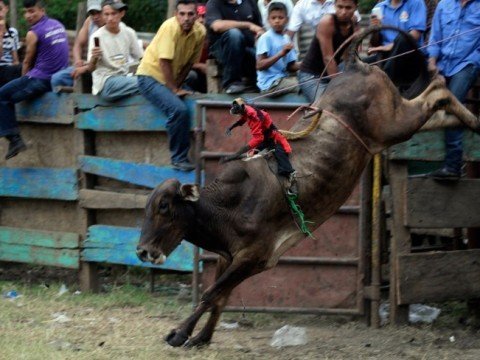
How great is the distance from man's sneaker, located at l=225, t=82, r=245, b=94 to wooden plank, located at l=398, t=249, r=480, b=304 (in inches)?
89.8

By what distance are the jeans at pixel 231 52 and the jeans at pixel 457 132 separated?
6.89 ft

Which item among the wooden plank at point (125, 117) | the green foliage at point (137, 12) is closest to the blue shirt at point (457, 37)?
the wooden plank at point (125, 117)

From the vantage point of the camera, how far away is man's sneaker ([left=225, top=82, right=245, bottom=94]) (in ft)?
33.9

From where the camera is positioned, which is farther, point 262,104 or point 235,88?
point 235,88

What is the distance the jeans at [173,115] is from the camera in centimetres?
1034

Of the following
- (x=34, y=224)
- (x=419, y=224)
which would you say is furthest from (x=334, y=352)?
(x=34, y=224)

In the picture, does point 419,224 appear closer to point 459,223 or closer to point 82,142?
point 459,223

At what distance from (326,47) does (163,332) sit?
9.78ft

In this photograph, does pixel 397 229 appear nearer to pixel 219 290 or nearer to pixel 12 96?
pixel 219 290

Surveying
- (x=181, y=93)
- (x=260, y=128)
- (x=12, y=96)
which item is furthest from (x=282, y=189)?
(x=12, y=96)

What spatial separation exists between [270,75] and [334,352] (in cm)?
290

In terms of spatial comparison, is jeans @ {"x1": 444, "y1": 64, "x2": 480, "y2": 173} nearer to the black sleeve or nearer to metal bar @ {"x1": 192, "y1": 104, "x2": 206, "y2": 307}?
metal bar @ {"x1": 192, "y1": 104, "x2": 206, "y2": 307}

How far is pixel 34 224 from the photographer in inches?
463

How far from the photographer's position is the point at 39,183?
37.7ft
